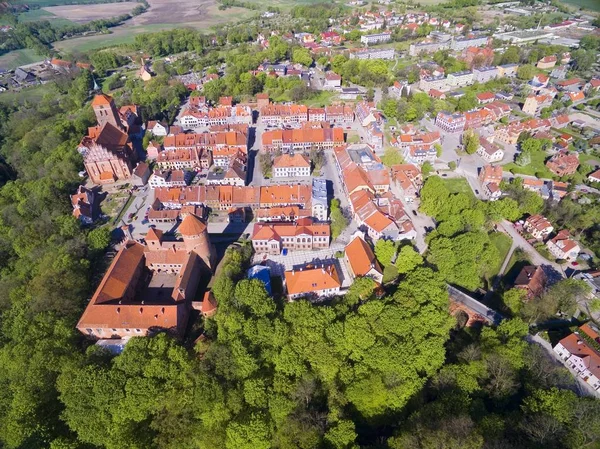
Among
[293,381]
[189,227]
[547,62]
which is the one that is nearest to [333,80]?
[547,62]

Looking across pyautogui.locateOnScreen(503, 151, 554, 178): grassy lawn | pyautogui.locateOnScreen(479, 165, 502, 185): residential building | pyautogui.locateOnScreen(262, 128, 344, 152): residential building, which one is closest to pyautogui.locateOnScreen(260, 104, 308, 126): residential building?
pyautogui.locateOnScreen(262, 128, 344, 152): residential building

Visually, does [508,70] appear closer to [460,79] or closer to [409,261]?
[460,79]

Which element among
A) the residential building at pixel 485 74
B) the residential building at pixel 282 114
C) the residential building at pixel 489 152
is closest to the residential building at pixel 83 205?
the residential building at pixel 282 114

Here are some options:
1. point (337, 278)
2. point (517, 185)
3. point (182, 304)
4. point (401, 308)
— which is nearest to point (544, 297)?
point (401, 308)

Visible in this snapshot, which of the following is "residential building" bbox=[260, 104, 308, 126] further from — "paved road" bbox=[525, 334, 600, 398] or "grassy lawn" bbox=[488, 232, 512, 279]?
"paved road" bbox=[525, 334, 600, 398]

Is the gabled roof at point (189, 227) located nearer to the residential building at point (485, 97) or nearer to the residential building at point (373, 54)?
the residential building at point (485, 97)
